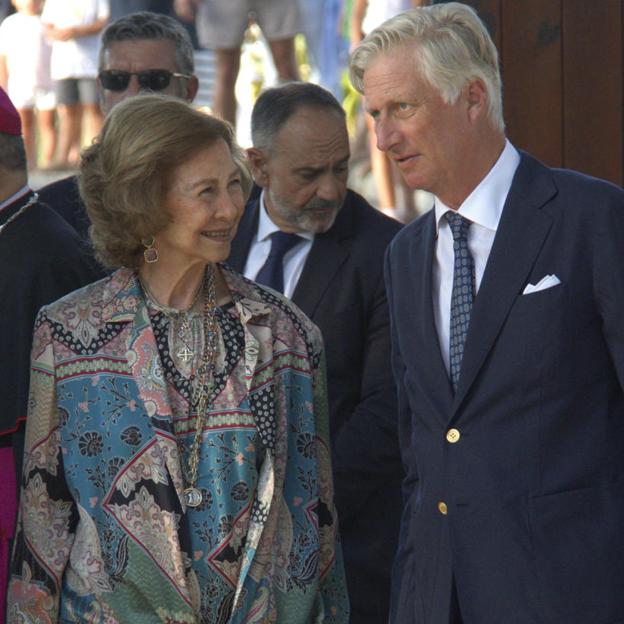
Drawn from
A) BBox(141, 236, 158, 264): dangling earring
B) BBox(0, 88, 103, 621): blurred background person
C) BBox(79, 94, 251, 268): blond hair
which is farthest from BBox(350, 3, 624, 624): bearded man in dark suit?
BBox(0, 88, 103, 621): blurred background person

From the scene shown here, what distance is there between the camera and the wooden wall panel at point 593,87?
5184 mm

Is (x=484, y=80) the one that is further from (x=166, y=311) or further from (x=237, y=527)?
(x=237, y=527)

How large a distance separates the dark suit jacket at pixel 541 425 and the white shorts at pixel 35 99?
6698 mm

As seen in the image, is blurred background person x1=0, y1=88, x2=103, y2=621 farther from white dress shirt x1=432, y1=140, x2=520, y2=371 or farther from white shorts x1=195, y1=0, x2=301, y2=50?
white shorts x1=195, y1=0, x2=301, y2=50

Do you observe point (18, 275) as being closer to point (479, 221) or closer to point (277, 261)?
point (277, 261)

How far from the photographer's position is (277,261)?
191 inches

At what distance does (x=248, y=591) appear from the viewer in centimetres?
346

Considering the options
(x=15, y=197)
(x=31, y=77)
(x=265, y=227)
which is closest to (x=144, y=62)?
(x=265, y=227)

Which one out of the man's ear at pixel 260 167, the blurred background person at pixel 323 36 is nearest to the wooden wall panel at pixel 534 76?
the man's ear at pixel 260 167

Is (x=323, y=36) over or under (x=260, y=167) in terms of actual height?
over

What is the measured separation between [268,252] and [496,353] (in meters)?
1.70

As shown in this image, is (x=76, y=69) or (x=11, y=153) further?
(x=76, y=69)

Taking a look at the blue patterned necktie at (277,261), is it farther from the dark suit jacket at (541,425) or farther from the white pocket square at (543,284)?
the white pocket square at (543,284)

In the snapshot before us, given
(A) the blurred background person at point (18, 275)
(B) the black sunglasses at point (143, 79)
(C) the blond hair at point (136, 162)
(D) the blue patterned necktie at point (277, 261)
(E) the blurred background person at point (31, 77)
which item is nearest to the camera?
(C) the blond hair at point (136, 162)
